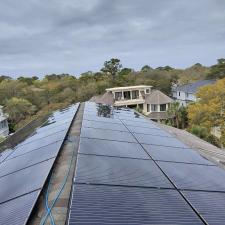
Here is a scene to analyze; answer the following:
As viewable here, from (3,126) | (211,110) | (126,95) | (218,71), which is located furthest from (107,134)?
(218,71)

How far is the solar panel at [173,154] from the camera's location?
8305 millimetres

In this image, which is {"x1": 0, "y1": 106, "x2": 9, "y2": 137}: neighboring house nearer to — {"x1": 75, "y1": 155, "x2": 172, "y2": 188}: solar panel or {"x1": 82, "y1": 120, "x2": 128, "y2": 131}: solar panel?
{"x1": 82, "y1": 120, "x2": 128, "y2": 131}: solar panel

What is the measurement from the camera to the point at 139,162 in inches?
294

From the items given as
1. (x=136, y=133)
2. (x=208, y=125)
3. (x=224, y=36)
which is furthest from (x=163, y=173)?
(x=224, y=36)

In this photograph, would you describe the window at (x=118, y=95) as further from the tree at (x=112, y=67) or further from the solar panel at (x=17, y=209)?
the solar panel at (x=17, y=209)

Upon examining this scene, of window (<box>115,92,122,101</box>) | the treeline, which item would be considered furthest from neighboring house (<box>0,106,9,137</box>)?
window (<box>115,92,122,101</box>)

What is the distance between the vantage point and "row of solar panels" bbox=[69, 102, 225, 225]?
461 cm

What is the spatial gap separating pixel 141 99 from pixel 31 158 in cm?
5433

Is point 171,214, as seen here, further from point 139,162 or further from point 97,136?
point 97,136

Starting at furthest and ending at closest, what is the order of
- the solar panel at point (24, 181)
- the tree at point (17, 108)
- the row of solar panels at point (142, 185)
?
the tree at point (17, 108), the solar panel at point (24, 181), the row of solar panels at point (142, 185)

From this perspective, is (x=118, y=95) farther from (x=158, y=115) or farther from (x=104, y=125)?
(x=104, y=125)

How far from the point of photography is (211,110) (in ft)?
125

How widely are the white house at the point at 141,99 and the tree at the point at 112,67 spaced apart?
55.3ft

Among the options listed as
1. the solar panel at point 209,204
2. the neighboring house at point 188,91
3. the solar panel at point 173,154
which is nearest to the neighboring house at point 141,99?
the neighboring house at point 188,91
